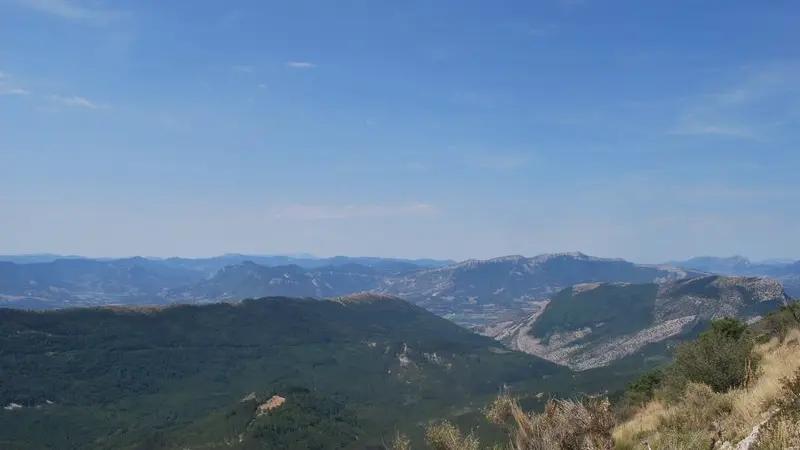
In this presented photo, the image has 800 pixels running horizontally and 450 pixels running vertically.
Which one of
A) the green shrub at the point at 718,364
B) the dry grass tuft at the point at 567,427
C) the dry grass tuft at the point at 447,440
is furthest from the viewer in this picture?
the green shrub at the point at 718,364

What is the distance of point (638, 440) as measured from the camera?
15008 mm

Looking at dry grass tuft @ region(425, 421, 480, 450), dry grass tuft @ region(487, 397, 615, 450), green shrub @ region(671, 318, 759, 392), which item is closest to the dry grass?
dry grass tuft @ region(487, 397, 615, 450)

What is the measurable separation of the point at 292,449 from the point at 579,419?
175562mm

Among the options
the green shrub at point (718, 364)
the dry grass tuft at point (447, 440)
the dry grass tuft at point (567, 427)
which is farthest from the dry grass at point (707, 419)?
the dry grass tuft at point (447, 440)

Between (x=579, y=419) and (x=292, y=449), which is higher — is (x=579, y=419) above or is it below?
above

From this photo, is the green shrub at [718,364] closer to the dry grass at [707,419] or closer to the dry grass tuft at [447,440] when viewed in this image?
the dry grass at [707,419]

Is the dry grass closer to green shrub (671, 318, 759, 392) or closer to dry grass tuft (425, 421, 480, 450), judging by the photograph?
green shrub (671, 318, 759, 392)

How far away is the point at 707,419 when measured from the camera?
13383 millimetres

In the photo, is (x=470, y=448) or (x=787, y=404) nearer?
(x=787, y=404)

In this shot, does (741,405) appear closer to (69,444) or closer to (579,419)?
(579,419)

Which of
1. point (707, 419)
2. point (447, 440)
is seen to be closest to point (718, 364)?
→ point (707, 419)

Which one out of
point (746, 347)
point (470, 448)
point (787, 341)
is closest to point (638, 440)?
point (470, 448)

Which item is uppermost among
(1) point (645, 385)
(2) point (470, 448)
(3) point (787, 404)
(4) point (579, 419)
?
(3) point (787, 404)

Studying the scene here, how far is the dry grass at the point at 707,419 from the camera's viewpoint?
10695mm
